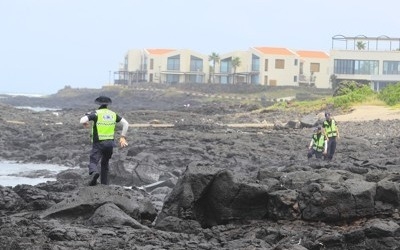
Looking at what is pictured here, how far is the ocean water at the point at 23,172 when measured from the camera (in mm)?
24420

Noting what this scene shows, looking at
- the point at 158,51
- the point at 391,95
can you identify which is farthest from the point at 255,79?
the point at 391,95

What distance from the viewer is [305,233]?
37.0ft

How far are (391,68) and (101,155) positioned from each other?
69747 mm

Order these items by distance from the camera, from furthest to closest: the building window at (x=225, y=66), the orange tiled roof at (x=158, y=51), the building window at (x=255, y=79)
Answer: the orange tiled roof at (x=158, y=51) < the building window at (x=225, y=66) < the building window at (x=255, y=79)

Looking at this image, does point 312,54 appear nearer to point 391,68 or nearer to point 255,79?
point 255,79

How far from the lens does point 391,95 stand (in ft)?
165

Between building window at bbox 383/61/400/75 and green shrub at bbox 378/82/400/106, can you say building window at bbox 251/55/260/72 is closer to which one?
building window at bbox 383/61/400/75

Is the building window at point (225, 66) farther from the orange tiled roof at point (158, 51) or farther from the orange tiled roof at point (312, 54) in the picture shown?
the orange tiled roof at point (312, 54)

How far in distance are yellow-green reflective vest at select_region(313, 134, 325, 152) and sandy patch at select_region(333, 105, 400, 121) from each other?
773 inches

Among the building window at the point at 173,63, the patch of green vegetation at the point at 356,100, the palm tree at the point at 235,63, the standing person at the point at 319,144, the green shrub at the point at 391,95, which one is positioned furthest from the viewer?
the building window at the point at 173,63

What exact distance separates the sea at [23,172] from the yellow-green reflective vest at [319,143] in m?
7.11

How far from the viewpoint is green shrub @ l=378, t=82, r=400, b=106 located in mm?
49125

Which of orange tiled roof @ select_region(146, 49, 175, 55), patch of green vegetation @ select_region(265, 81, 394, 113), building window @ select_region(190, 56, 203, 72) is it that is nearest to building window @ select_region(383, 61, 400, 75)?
patch of green vegetation @ select_region(265, 81, 394, 113)

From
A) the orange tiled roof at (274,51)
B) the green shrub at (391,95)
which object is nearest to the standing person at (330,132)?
the green shrub at (391,95)
